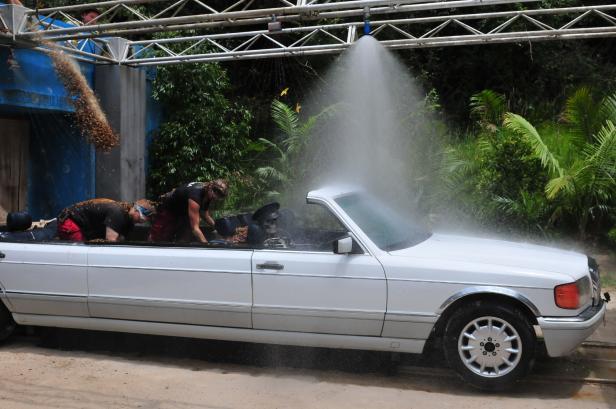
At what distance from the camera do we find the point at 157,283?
5.80m

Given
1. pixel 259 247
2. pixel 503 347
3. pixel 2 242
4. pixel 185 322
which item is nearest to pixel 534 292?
pixel 503 347

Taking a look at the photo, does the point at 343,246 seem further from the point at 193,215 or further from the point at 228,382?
the point at 193,215

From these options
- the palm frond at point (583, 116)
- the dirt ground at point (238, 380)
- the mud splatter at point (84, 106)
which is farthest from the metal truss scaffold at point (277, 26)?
the dirt ground at point (238, 380)

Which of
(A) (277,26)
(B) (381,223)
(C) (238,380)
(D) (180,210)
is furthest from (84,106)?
(C) (238,380)

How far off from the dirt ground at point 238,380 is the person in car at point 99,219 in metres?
1.06

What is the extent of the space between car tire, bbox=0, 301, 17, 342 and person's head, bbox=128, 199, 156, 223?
145 cm

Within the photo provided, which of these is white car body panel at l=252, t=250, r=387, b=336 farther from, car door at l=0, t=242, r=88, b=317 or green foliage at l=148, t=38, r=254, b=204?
green foliage at l=148, t=38, r=254, b=204

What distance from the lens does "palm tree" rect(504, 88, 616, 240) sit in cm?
972

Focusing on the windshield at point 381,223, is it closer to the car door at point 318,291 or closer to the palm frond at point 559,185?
the car door at point 318,291

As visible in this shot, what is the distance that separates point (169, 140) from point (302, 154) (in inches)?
126

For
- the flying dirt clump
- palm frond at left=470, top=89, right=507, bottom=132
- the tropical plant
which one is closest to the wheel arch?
the tropical plant

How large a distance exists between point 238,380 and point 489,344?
201 cm

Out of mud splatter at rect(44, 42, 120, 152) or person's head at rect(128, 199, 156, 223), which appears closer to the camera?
person's head at rect(128, 199, 156, 223)

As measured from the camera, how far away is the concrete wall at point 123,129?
12.6 metres
